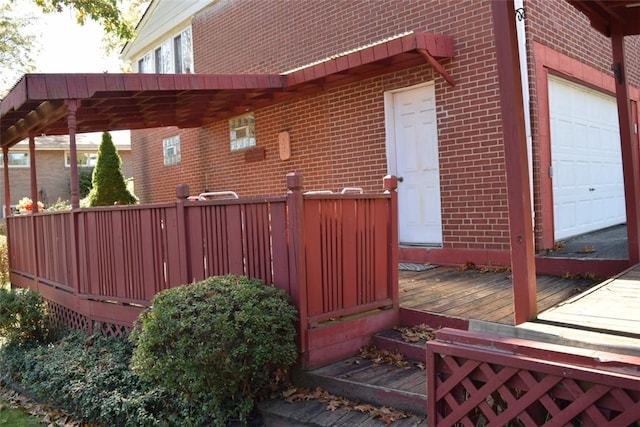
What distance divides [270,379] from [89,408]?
186cm

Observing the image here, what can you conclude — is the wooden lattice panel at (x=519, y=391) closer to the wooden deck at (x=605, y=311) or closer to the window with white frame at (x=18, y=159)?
the wooden deck at (x=605, y=311)

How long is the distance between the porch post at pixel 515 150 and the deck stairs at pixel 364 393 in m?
1.06

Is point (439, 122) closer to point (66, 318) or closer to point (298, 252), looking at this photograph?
point (298, 252)

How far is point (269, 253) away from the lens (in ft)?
15.4

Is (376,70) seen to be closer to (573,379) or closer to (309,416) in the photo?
(309,416)

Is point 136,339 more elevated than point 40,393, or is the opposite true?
point 136,339

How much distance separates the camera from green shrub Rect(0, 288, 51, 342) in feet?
24.2

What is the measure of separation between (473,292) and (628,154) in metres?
2.20

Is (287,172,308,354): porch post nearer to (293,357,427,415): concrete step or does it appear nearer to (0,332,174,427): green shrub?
(293,357,427,415): concrete step

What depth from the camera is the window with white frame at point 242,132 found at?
10.9 meters

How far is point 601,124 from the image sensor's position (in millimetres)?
9039

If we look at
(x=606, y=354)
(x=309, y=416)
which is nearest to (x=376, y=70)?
(x=309, y=416)

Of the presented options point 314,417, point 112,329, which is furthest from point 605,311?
point 112,329

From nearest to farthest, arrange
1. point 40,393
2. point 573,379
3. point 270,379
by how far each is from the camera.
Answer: point 573,379 < point 270,379 < point 40,393
